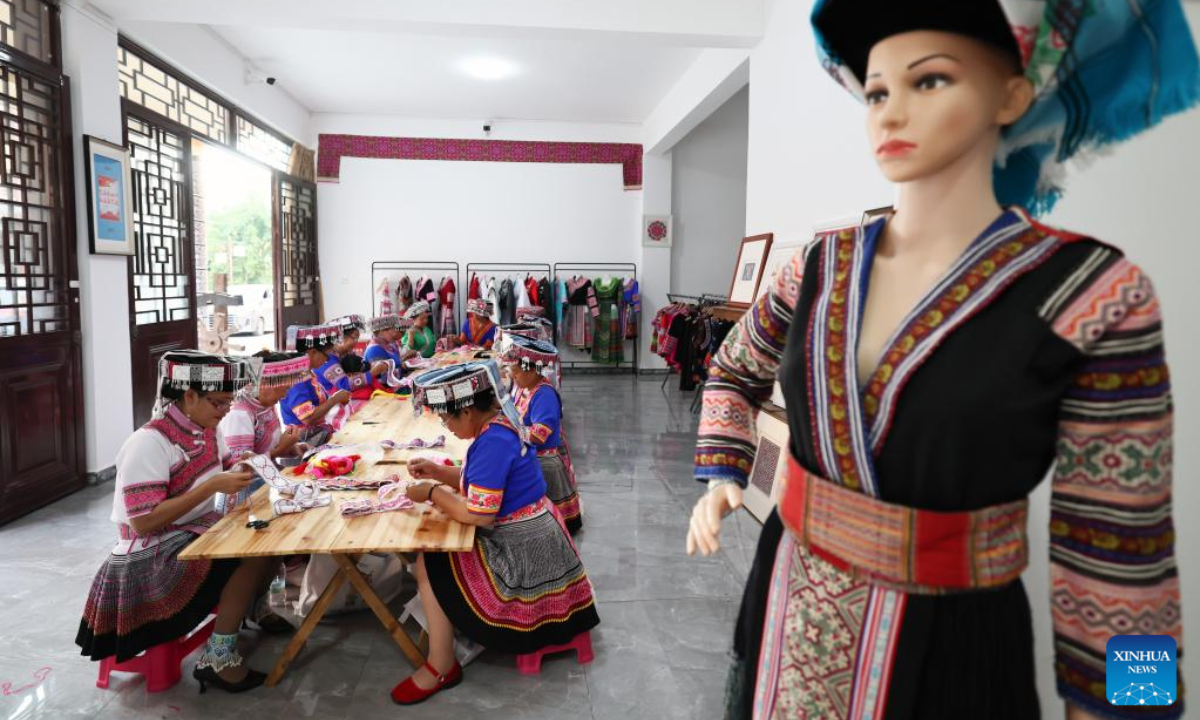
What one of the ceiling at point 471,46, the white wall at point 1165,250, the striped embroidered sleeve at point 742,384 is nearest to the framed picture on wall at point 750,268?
the ceiling at point 471,46

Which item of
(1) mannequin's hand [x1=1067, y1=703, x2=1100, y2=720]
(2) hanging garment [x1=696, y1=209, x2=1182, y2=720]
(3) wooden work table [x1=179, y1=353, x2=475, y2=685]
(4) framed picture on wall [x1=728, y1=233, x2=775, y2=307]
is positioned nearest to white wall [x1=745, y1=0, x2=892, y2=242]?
(4) framed picture on wall [x1=728, y1=233, x2=775, y2=307]

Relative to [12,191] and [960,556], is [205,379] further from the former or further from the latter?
[12,191]

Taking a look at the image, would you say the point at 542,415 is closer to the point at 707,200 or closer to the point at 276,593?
the point at 276,593

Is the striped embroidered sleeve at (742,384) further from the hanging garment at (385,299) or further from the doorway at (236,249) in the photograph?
the hanging garment at (385,299)

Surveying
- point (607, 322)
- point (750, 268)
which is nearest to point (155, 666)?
point (750, 268)

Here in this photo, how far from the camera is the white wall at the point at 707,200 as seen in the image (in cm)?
921

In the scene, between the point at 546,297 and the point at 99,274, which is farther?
the point at 546,297

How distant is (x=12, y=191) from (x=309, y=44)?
125 inches

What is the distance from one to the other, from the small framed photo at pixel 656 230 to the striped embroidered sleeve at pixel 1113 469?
8.59m

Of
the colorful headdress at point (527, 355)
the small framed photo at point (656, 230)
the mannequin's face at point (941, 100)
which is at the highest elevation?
the small framed photo at point (656, 230)

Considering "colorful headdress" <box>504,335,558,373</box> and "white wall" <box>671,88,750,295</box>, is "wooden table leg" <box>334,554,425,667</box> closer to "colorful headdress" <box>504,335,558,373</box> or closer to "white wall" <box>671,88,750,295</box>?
"colorful headdress" <box>504,335,558,373</box>

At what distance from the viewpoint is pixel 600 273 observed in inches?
371

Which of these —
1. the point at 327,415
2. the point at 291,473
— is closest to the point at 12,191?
the point at 327,415

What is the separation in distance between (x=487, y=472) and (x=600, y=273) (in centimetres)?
741
